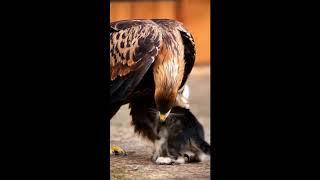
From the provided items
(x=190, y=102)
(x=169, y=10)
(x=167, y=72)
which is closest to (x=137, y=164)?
(x=167, y=72)

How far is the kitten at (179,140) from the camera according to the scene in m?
2.18

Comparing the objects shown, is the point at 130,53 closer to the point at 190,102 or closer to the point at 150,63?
the point at 150,63

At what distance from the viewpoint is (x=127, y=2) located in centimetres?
546

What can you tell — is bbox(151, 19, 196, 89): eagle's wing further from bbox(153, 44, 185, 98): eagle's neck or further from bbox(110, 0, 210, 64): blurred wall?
bbox(110, 0, 210, 64): blurred wall

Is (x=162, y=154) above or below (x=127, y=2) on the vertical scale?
below

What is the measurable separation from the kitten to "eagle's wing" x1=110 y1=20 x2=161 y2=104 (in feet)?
0.63

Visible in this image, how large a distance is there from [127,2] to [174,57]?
137 inches

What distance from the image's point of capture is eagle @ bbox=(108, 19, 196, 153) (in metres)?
2.04

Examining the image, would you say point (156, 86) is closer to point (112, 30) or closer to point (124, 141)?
point (112, 30)

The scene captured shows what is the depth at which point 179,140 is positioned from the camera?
223cm

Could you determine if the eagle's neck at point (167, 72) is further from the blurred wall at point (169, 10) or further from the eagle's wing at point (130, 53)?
the blurred wall at point (169, 10)

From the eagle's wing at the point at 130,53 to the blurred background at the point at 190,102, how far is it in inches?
10.0
